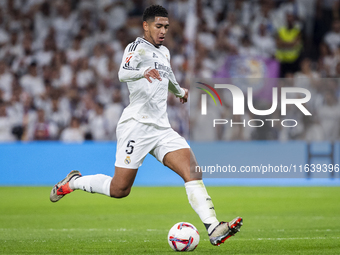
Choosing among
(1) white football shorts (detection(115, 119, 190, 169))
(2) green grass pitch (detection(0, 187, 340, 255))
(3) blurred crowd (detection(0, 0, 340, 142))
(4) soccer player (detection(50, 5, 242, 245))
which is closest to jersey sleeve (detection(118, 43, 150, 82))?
(4) soccer player (detection(50, 5, 242, 245))

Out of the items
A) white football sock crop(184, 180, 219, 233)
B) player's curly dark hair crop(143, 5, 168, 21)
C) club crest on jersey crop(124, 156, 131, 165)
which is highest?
player's curly dark hair crop(143, 5, 168, 21)

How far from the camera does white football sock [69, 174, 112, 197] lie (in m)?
6.11

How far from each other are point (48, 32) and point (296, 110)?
26.9ft

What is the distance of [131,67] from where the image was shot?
18.7 feet

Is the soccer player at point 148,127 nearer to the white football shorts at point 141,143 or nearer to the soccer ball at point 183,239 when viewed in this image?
the white football shorts at point 141,143

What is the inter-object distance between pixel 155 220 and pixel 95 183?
105 inches

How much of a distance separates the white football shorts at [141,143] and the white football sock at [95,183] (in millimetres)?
309

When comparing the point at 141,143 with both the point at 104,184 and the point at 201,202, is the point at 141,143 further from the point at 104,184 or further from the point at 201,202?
the point at 201,202

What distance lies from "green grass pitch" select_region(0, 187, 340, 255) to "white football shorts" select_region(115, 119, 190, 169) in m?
0.92

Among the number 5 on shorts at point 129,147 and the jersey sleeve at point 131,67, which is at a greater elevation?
the jersey sleeve at point 131,67

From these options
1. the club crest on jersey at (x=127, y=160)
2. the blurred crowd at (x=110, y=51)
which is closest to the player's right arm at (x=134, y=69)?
the club crest on jersey at (x=127, y=160)

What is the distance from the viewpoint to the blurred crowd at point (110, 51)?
49.4 ft

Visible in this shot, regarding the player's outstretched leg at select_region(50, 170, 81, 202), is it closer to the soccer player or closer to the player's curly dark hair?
the soccer player

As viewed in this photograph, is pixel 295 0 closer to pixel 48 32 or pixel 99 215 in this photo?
pixel 48 32
